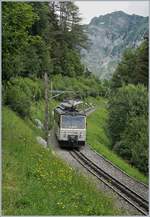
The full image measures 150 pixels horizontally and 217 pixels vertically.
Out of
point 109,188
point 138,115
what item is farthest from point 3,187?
point 138,115

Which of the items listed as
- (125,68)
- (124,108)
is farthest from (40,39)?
(125,68)

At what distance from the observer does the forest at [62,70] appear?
20.6 metres

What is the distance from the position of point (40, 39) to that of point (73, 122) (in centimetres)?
800

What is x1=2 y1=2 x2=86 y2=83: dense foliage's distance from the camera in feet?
65.0

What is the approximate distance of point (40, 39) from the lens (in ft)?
79.7

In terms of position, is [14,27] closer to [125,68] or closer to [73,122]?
[73,122]

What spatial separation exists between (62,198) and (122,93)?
97.7 ft

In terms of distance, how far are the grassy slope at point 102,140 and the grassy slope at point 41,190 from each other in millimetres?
9613

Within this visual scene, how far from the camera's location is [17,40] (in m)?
20.5

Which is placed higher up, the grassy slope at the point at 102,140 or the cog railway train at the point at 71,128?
the cog railway train at the point at 71,128

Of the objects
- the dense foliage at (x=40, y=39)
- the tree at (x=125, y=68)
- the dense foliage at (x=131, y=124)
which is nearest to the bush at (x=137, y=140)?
the dense foliage at (x=131, y=124)

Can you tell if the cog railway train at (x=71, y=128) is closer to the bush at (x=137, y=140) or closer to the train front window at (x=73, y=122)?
the train front window at (x=73, y=122)

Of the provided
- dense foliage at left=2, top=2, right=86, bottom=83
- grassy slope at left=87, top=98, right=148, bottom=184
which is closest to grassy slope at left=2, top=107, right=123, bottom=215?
dense foliage at left=2, top=2, right=86, bottom=83

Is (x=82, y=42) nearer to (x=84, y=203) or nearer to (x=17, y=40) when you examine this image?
(x=17, y=40)
